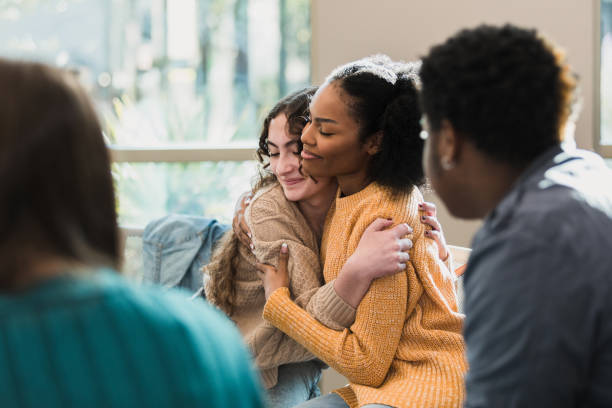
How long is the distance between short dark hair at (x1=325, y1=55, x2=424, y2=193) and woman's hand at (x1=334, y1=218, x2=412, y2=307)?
131 millimetres

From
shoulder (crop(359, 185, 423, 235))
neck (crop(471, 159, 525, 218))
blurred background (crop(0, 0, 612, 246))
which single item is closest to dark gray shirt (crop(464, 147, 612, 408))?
neck (crop(471, 159, 525, 218))

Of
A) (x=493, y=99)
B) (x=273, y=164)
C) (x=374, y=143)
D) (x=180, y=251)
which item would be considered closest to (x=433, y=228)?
(x=374, y=143)

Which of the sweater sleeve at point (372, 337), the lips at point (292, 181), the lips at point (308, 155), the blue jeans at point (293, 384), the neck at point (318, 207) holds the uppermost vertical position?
the lips at point (308, 155)

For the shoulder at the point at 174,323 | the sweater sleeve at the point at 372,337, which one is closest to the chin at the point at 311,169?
the sweater sleeve at the point at 372,337

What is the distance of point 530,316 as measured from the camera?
2.98 ft

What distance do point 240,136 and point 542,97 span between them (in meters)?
2.17

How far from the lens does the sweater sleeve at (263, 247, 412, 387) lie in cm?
157

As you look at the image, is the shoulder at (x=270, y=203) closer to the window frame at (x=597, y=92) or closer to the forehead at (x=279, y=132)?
the forehead at (x=279, y=132)

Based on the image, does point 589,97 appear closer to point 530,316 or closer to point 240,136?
point 240,136

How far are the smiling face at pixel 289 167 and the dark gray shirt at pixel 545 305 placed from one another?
92cm

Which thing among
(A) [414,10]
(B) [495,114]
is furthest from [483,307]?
(A) [414,10]

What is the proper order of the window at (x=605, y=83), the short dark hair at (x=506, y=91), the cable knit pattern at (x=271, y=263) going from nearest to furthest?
the short dark hair at (x=506, y=91) → the cable knit pattern at (x=271, y=263) → the window at (x=605, y=83)

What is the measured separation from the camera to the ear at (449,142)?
1115 millimetres

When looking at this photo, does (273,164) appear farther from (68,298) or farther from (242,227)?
(68,298)
